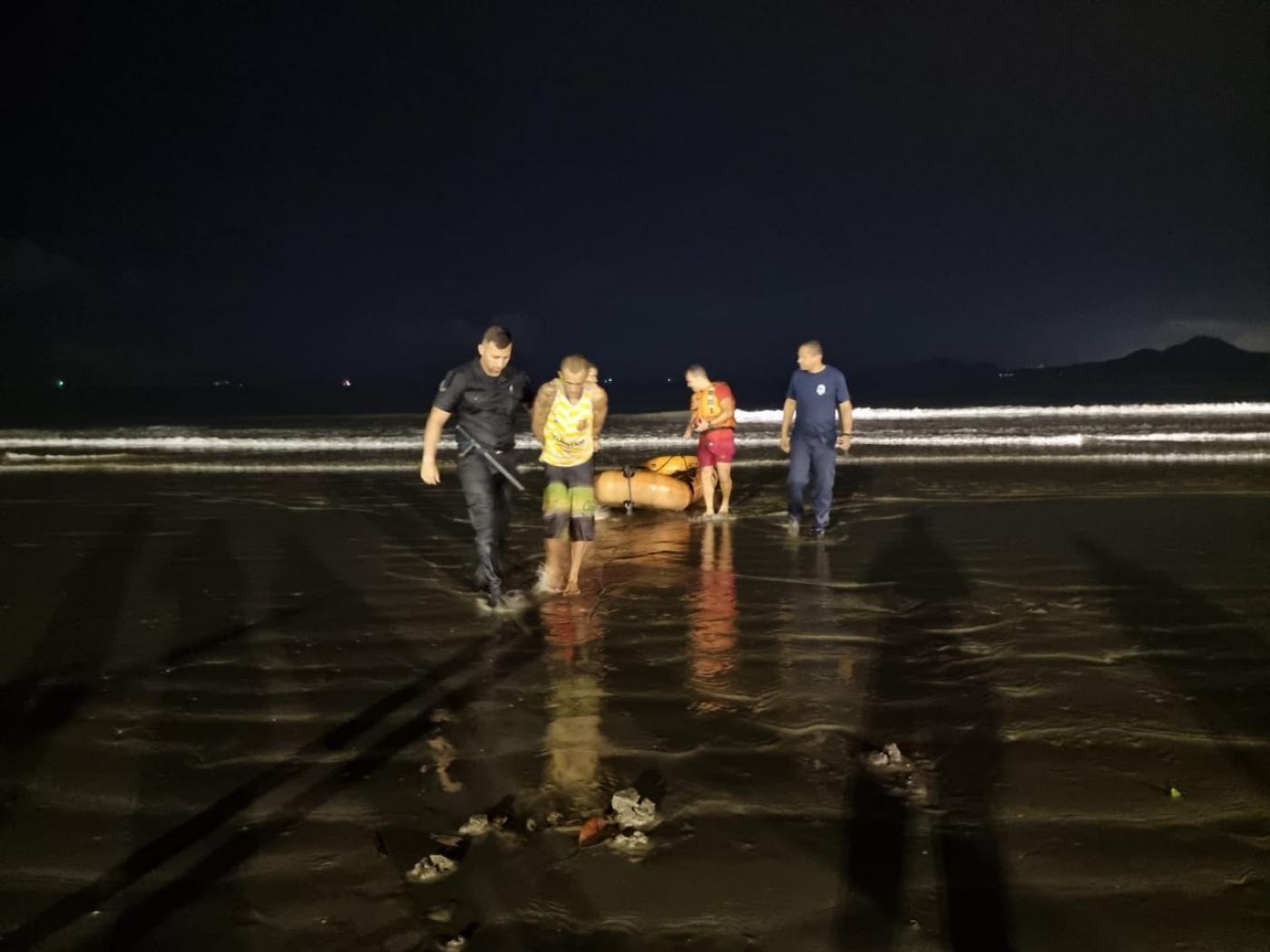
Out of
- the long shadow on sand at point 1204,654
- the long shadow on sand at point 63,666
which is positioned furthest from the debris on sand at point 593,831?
the long shadow on sand at point 1204,654

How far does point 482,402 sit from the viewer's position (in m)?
6.46

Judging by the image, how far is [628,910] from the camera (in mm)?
2727

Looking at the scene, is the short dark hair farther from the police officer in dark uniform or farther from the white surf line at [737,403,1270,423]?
the white surf line at [737,403,1270,423]

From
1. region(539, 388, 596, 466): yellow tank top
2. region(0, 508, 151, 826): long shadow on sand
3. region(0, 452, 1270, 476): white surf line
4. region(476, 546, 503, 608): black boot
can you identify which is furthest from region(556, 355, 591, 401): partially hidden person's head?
region(0, 452, 1270, 476): white surf line

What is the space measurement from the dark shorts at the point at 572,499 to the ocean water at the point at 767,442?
10.7 meters

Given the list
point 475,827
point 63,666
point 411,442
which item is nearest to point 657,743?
point 475,827

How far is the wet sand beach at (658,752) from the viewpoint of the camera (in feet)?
8.96

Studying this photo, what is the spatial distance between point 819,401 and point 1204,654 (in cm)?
452

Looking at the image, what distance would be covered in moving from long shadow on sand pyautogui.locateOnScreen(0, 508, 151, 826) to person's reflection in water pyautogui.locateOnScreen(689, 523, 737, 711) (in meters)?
3.31

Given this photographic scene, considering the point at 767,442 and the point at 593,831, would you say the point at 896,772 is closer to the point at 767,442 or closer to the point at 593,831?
the point at 593,831

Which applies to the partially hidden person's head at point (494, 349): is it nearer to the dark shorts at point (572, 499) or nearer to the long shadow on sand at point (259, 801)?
the dark shorts at point (572, 499)

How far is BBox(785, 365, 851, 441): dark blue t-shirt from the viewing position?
8852 mm

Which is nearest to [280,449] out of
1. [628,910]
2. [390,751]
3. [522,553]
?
[522,553]

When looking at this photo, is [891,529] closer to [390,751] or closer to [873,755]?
[873,755]
